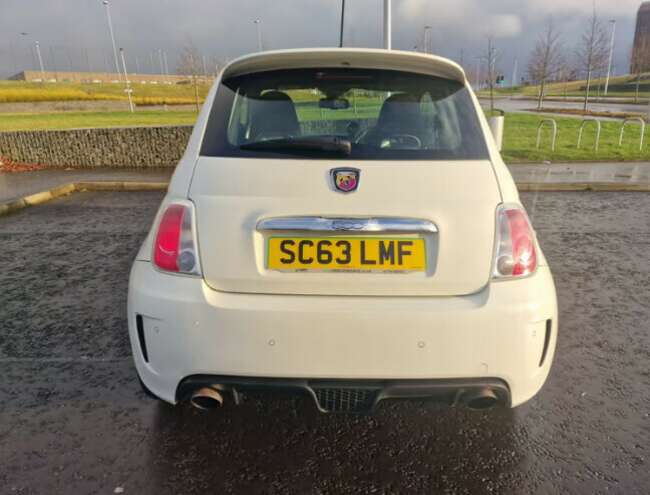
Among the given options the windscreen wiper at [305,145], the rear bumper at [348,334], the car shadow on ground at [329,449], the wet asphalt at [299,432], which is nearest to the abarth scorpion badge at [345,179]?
the windscreen wiper at [305,145]

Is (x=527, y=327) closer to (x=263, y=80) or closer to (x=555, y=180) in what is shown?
(x=263, y=80)

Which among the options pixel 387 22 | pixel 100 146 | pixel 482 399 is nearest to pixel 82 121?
pixel 100 146

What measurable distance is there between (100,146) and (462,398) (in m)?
13.0

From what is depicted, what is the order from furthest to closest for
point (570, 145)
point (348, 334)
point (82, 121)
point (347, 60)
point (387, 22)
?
point (82, 121)
point (570, 145)
point (387, 22)
point (347, 60)
point (348, 334)

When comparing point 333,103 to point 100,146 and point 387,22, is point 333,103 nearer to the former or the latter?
point 387,22

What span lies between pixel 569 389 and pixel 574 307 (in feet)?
4.33

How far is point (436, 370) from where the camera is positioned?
1.82 meters

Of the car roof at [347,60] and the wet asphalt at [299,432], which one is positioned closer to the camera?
the wet asphalt at [299,432]

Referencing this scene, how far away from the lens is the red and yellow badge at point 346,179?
6.14 feet

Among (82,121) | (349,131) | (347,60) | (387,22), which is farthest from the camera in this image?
(82,121)

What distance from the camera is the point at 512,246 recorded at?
1.92 meters

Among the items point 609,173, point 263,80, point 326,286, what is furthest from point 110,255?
point 609,173

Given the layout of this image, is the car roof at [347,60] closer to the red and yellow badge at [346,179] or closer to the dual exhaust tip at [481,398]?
the red and yellow badge at [346,179]

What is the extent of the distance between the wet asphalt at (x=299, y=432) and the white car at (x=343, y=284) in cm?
39
